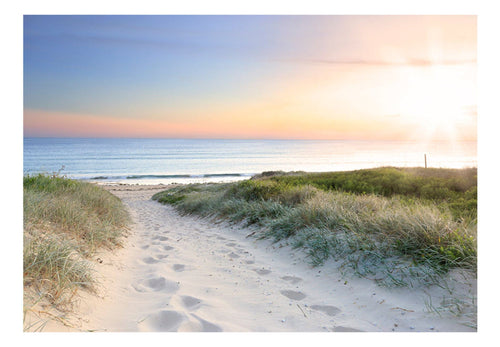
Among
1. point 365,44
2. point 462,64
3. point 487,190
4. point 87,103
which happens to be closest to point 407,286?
point 487,190

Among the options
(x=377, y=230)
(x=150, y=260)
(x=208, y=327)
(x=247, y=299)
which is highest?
(x=377, y=230)

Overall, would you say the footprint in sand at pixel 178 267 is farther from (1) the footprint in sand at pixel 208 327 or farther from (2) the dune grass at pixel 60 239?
(1) the footprint in sand at pixel 208 327

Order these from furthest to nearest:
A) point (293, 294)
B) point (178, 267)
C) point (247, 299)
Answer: point (178, 267)
point (293, 294)
point (247, 299)

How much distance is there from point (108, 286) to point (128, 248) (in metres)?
2.53

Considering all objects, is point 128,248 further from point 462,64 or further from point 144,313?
point 462,64

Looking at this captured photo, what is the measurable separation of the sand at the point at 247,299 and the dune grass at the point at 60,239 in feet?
0.81

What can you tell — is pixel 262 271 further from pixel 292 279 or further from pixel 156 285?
pixel 156 285

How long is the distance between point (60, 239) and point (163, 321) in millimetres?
2383

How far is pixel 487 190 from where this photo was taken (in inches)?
119

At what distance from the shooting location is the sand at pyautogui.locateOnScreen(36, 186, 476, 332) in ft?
9.16

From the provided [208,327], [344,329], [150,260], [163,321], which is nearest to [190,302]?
[163,321]

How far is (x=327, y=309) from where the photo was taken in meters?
3.25

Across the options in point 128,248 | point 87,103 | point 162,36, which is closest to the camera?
point 162,36
